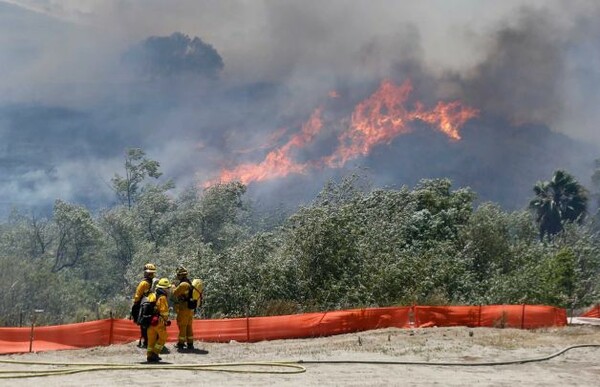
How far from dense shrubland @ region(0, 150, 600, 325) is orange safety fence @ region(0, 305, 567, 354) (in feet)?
13.5

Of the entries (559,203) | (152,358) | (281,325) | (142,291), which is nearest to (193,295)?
(142,291)

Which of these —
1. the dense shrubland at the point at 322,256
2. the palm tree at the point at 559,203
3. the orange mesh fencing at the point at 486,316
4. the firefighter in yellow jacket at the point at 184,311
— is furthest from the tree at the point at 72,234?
the firefighter in yellow jacket at the point at 184,311

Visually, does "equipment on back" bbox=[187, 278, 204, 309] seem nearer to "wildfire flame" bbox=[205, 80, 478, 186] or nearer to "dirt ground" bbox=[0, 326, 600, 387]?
"dirt ground" bbox=[0, 326, 600, 387]

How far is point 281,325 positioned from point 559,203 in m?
64.9

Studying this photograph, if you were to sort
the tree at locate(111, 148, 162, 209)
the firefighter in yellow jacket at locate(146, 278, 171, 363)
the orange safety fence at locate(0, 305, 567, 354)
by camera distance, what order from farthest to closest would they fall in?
the tree at locate(111, 148, 162, 209), the orange safety fence at locate(0, 305, 567, 354), the firefighter in yellow jacket at locate(146, 278, 171, 363)

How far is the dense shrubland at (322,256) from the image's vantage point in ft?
94.6

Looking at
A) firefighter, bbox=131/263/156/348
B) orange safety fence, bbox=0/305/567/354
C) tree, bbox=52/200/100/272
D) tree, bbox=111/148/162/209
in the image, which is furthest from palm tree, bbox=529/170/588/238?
firefighter, bbox=131/263/156/348

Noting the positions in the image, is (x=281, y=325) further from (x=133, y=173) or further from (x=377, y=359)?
(x=133, y=173)

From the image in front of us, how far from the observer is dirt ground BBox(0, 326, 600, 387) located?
11.4 metres

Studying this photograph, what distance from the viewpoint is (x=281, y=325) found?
1816 centimetres

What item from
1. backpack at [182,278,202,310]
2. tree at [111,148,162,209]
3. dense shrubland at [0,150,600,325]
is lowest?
backpack at [182,278,202,310]

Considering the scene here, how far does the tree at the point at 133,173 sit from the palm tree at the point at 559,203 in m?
62.1

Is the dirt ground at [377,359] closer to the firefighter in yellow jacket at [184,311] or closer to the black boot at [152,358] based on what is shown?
the black boot at [152,358]

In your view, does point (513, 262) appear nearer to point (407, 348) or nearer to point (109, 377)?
point (407, 348)
